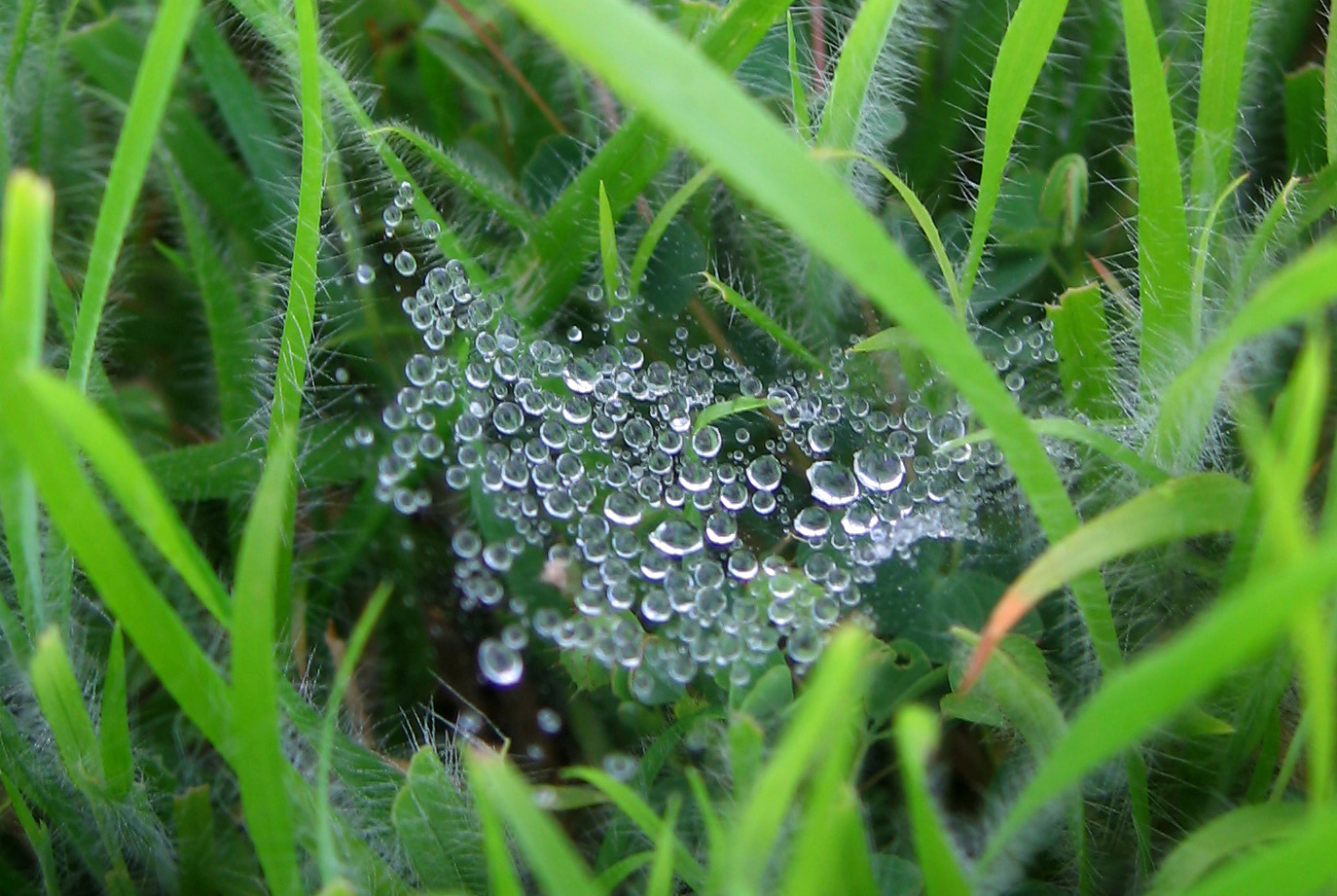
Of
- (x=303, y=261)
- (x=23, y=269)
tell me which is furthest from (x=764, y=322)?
(x=23, y=269)

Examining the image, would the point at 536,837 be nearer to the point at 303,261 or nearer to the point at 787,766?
the point at 787,766

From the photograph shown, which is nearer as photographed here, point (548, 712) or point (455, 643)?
point (548, 712)

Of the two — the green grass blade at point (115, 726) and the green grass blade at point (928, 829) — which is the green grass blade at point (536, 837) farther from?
the green grass blade at point (115, 726)

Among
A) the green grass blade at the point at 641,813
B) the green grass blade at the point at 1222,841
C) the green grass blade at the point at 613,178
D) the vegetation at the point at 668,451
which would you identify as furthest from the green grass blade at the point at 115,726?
the green grass blade at the point at 1222,841

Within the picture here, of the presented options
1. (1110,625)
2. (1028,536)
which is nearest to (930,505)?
(1028,536)

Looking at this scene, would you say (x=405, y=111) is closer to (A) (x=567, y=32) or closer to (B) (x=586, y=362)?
(B) (x=586, y=362)

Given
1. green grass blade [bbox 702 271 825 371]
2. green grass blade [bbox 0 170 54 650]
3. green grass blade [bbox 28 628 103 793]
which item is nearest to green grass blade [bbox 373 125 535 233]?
green grass blade [bbox 702 271 825 371]

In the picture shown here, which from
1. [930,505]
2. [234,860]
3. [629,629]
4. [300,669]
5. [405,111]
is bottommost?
[234,860]

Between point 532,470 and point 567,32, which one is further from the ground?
point 567,32
